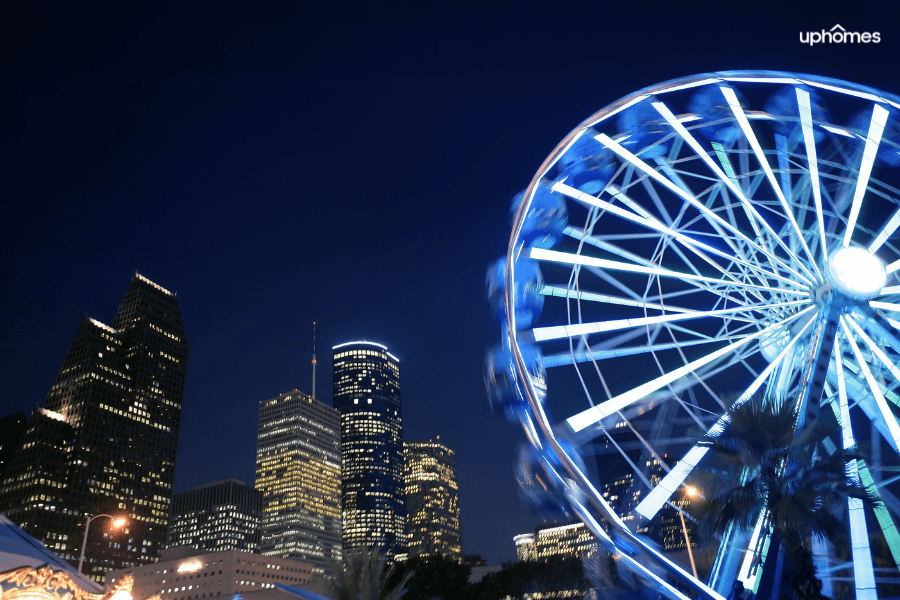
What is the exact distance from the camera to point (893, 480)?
16484 mm

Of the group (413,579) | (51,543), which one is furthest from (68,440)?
(413,579)

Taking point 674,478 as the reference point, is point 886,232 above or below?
above

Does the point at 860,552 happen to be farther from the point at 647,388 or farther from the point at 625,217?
the point at 625,217

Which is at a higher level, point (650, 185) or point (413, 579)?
point (650, 185)

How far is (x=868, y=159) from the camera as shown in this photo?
18.3 m

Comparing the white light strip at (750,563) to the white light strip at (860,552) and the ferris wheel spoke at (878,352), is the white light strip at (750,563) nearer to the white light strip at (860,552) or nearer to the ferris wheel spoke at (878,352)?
the white light strip at (860,552)

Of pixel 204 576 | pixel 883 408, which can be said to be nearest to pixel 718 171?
pixel 883 408

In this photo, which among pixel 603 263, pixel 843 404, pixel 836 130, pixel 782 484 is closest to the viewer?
pixel 782 484

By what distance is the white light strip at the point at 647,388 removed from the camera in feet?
58.9

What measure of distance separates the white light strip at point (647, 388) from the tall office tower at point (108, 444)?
480 feet

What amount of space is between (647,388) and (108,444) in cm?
15997

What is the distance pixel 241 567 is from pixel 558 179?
11733 centimetres

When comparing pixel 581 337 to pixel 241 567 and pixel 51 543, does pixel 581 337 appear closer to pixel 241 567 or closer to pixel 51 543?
pixel 241 567

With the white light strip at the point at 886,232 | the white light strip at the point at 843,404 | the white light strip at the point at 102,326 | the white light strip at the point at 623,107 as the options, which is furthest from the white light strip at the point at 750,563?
the white light strip at the point at 102,326
